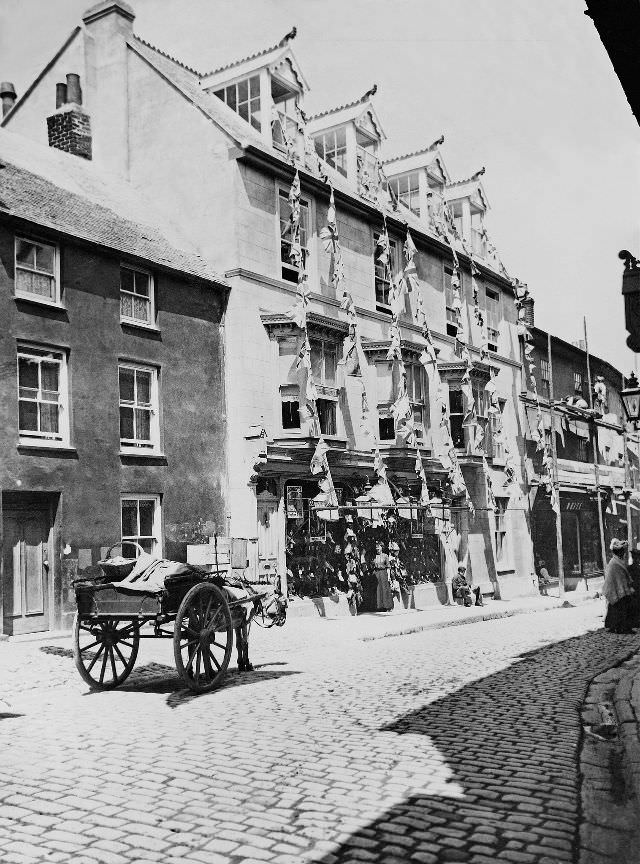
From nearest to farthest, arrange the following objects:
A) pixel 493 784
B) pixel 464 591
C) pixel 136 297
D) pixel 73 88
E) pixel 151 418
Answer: pixel 493 784 < pixel 151 418 < pixel 136 297 < pixel 73 88 < pixel 464 591

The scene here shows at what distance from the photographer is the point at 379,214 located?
25766 mm

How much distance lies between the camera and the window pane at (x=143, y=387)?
18.8 metres

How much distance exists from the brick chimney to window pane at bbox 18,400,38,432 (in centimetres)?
1023

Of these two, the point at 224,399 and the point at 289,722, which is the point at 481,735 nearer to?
the point at 289,722

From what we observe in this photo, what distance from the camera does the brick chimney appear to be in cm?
2370

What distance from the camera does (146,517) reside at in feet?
60.8

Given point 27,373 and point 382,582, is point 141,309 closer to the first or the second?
point 27,373

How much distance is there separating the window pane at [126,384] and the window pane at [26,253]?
2.83 metres

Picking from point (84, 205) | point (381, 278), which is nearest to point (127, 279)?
point (84, 205)

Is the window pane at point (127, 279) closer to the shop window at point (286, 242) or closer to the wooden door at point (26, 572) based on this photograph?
the shop window at point (286, 242)

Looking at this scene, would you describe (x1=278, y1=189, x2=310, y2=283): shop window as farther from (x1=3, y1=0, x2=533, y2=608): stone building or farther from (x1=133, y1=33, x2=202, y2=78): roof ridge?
(x1=133, y1=33, x2=202, y2=78): roof ridge

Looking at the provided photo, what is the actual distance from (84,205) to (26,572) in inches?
328

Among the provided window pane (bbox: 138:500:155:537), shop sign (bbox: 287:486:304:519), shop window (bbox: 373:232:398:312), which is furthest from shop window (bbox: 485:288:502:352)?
window pane (bbox: 138:500:155:537)

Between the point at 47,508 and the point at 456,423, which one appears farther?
the point at 456,423
